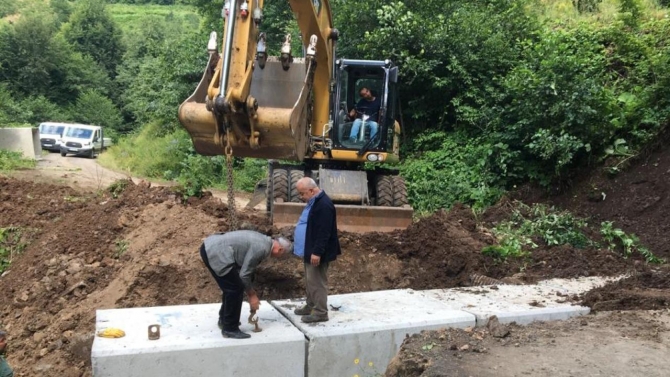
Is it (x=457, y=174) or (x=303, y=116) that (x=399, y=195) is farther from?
(x=457, y=174)

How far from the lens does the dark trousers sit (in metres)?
5.29

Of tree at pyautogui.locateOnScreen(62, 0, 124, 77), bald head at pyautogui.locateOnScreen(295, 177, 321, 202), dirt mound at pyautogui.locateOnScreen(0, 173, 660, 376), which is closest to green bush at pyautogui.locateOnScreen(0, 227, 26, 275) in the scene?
dirt mound at pyautogui.locateOnScreen(0, 173, 660, 376)

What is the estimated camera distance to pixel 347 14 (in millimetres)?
17828

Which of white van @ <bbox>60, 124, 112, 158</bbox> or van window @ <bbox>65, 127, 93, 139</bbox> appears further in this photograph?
van window @ <bbox>65, 127, 93, 139</bbox>

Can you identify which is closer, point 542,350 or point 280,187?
point 542,350

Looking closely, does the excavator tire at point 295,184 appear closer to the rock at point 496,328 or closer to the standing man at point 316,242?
the standing man at point 316,242

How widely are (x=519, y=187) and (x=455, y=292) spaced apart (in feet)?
23.7

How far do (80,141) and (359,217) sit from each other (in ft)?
77.9

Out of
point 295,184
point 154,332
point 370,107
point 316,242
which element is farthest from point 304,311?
point 370,107

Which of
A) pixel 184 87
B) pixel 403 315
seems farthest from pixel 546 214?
pixel 184 87

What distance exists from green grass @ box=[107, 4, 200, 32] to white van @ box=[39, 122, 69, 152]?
44591mm

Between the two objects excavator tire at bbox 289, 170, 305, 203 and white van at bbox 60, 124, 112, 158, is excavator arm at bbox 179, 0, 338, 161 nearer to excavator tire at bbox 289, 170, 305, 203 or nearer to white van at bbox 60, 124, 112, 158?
excavator tire at bbox 289, 170, 305, 203

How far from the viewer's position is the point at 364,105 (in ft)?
35.5

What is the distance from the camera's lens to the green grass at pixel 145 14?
77.4 meters
